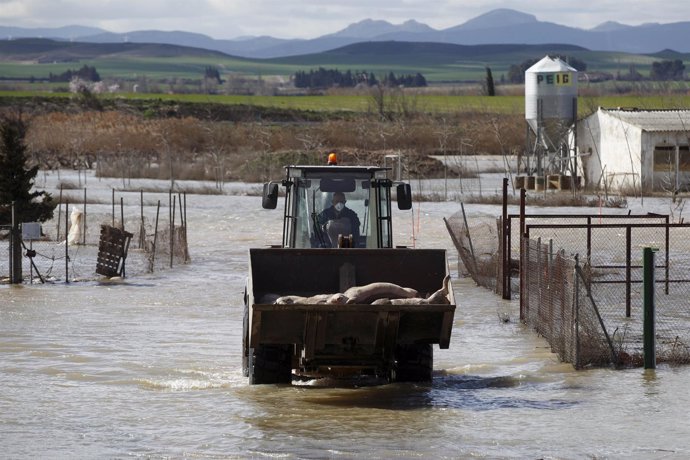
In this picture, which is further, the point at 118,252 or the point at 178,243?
the point at 178,243

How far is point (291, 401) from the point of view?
1452cm

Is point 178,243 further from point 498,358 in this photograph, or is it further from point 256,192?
point 256,192

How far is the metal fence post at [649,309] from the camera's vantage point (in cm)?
1583

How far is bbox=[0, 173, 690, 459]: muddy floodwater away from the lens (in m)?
12.5

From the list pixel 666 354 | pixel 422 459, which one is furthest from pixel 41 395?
pixel 666 354

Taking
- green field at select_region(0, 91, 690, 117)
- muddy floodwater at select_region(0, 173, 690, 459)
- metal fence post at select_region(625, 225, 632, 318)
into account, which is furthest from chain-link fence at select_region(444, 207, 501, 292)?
green field at select_region(0, 91, 690, 117)

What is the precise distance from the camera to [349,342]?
14.0 meters

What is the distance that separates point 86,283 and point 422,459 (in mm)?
16508

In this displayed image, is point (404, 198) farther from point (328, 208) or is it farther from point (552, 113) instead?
point (552, 113)

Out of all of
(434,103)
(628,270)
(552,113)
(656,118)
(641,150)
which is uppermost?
(434,103)

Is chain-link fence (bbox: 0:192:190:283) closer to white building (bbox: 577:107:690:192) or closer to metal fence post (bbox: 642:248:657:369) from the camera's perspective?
metal fence post (bbox: 642:248:657:369)

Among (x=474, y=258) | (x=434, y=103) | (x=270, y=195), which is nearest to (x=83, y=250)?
(x=474, y=258)

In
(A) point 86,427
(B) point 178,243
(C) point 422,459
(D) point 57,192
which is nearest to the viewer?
(C) point 422,459

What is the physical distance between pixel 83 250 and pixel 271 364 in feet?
65.3
